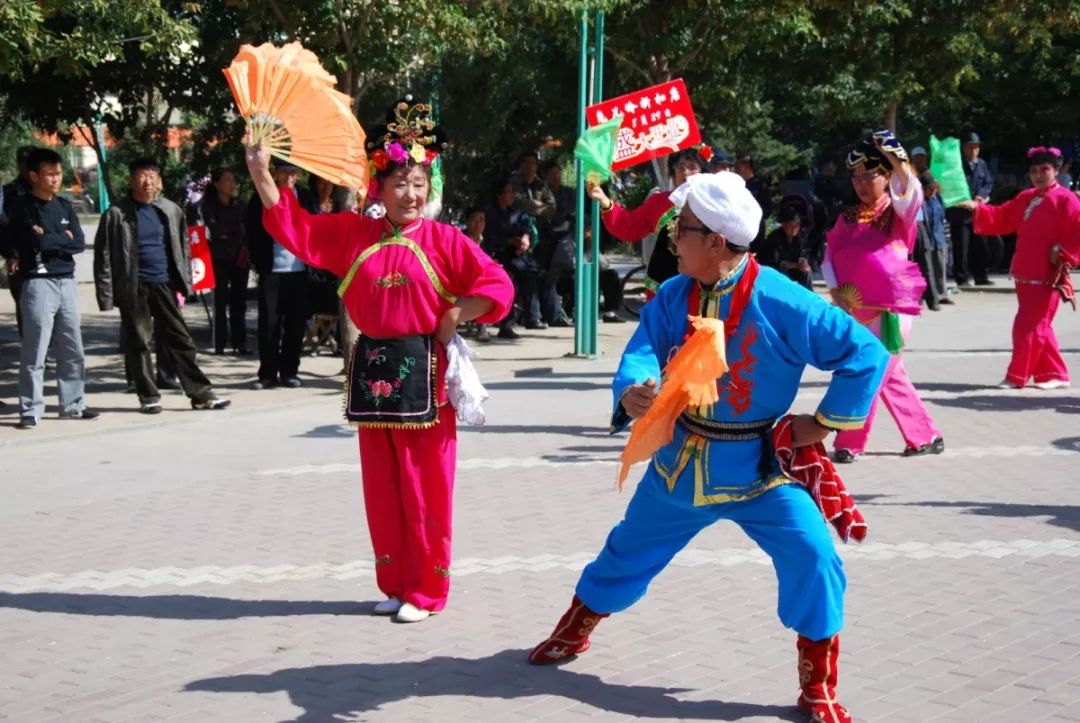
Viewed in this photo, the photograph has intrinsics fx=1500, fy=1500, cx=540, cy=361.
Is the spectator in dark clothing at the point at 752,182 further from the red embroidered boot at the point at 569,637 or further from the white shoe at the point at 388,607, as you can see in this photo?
the red embroidered boot at the point at 569,637

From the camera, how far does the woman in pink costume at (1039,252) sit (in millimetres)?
12062

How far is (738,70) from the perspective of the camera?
2052cm

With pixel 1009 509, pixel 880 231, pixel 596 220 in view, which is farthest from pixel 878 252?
pixel 596 220

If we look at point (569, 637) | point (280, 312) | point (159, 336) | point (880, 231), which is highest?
point (880, 231)

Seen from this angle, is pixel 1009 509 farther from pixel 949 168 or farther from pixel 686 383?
pixel 686 383

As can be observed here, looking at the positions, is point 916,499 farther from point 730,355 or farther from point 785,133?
point 785,133

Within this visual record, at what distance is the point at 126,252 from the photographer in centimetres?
1098

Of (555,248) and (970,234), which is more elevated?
(970,234)

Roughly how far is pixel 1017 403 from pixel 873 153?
12.6 ft

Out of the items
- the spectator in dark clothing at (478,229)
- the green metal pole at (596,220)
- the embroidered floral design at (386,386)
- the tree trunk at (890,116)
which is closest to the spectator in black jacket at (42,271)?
the green metal pole at (596,220)

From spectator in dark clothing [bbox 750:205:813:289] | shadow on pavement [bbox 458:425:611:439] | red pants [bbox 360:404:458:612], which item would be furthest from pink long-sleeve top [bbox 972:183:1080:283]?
red pants [bbox 360:404:458:612]

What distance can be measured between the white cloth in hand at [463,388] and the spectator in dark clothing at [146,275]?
5.35 metres

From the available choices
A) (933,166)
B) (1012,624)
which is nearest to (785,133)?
(933,166)

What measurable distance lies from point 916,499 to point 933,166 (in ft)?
9.17
